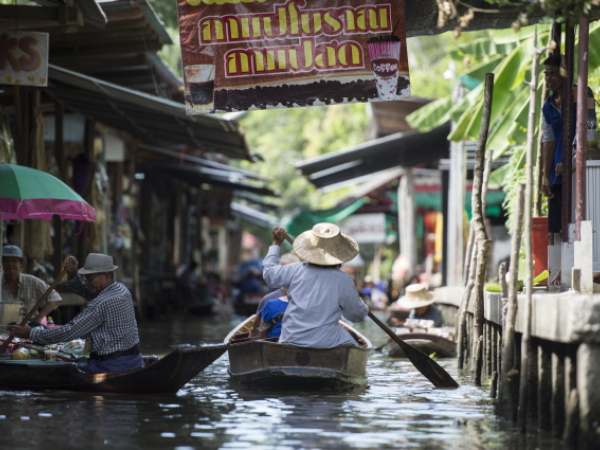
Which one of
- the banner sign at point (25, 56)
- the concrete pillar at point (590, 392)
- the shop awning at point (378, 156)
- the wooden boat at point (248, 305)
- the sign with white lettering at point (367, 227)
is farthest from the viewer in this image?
the wooden boat at point (248, 305)

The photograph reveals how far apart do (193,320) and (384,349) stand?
9.44 m

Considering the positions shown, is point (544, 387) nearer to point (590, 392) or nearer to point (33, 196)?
point (590, 392)

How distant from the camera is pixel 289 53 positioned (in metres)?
8.54

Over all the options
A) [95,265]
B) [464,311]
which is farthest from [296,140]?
[95,265]

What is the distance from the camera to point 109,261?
834 centimetres

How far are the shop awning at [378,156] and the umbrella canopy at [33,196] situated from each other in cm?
919

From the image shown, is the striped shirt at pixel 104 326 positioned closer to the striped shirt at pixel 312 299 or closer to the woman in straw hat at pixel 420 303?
the striped shirt at pixel 312 299

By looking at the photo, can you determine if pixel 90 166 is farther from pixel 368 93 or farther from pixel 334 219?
pixel 334 219

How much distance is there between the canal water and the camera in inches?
239

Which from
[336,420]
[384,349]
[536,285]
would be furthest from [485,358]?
[336,420]

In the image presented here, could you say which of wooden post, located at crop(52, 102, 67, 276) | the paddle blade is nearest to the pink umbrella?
the paddle blade

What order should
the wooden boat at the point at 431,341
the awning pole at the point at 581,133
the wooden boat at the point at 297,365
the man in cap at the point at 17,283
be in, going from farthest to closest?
the wooden boat at the point at 431,341, the man in cap at the point at 17,283, the wooden boat at the point at 297,365, the awning pole at the point at 581,133

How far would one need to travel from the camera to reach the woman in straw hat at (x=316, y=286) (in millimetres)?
8742

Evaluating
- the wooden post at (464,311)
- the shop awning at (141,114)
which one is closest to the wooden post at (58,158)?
the shop awning at (141,114)
